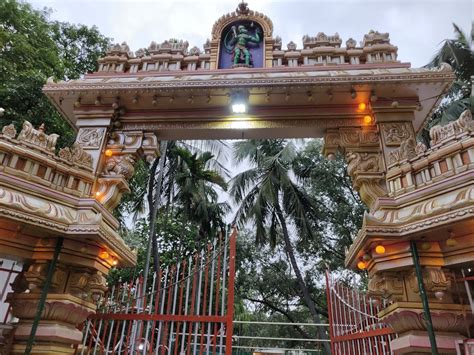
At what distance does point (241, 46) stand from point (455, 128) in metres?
3.62

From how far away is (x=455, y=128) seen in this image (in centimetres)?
361

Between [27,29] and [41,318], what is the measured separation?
9023 mm

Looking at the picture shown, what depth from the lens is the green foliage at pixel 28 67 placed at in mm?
8680

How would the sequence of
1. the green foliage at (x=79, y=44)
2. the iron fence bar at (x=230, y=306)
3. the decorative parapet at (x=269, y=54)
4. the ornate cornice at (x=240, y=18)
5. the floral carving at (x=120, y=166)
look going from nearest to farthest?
the iron fence bar at (x=230, y=306)
the floral carving at (x=120, y=166)
the decorative parapet at (x=269, y=54)
the ornate cornice at (x=240, y=18)
the green foliage at (x=79, y=44)

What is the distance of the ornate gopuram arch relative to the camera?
338cm

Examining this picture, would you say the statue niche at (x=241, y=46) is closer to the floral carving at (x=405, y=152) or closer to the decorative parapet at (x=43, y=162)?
the floral carving at (x=405, y=152)

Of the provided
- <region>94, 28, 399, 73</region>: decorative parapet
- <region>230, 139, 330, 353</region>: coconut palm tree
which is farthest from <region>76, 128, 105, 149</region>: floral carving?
<region>230, 139, 330, 353</region>: coconut palm tree

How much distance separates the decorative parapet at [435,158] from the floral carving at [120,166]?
3527 mm

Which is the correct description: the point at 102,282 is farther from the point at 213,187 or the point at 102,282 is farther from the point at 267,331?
the point at 267,331

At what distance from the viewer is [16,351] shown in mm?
3666

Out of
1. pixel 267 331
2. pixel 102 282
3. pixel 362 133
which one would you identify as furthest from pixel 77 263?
pixel 267 331

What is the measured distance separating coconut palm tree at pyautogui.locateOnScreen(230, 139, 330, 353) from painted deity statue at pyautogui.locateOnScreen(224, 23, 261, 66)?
7.28 meters

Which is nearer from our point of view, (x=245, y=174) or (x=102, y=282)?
(x=102, y=282)

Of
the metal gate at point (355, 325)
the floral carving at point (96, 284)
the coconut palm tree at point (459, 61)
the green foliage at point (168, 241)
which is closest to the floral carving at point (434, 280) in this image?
the metal gate at point (355, 325)
